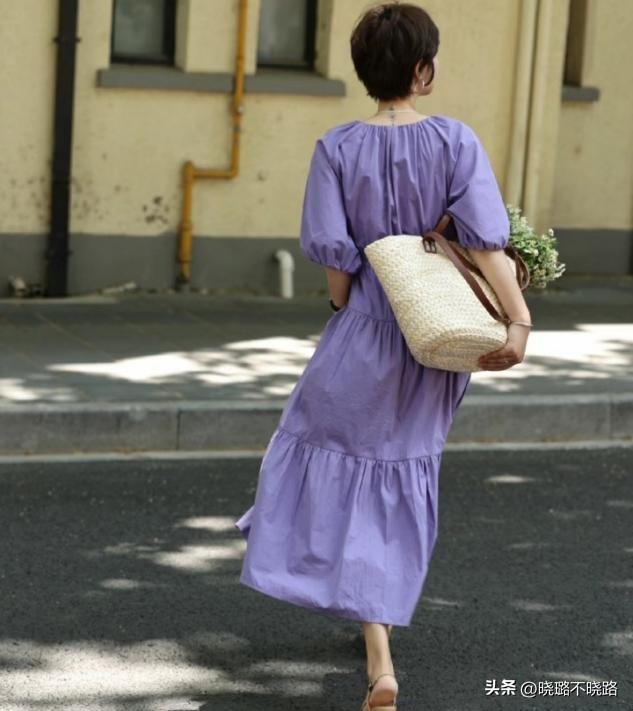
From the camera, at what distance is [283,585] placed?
505 centimetres

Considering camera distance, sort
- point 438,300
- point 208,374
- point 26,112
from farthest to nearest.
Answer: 1. point 26,112
2. point 208,374
3. point 438,300

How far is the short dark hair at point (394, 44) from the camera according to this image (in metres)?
4.79

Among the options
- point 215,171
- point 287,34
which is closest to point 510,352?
point 215,171

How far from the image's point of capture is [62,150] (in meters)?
11.7

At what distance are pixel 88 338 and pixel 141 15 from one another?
9.34 feet

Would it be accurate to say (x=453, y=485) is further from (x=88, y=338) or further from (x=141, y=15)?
(x=141, y=15)

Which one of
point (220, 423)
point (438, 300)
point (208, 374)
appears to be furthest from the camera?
point (208, 374)

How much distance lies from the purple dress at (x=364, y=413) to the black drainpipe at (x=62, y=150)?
683cm

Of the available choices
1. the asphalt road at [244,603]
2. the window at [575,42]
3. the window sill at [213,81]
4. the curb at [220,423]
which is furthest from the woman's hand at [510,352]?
the window at [575,42]

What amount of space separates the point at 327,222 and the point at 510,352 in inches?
23.9

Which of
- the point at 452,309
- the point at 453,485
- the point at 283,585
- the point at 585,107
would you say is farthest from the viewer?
the point at 585,107

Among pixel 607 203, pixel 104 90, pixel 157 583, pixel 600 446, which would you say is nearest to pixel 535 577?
pixel 157 583

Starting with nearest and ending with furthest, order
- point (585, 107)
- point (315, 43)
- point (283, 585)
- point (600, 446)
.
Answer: point (283, 585) < point (600, 446) < point (315, 43) < point (585, 107)

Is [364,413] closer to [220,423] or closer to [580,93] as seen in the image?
[220,423]
